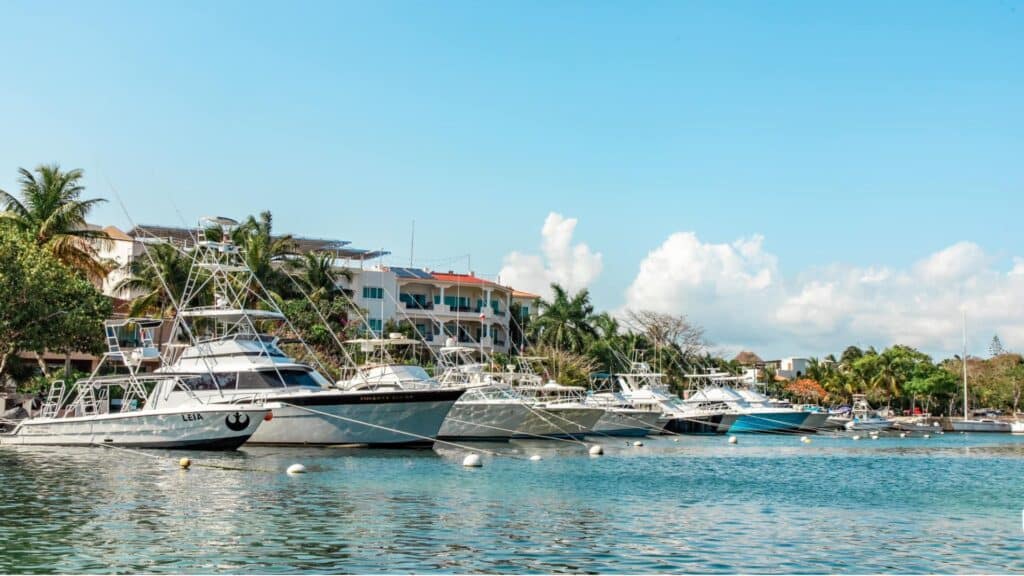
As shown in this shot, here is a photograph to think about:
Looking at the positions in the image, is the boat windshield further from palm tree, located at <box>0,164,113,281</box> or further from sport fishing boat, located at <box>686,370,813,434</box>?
sport fishing boat, located at <box>686,370,813,434</box>

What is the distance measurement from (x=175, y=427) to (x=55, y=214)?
24.4 meters

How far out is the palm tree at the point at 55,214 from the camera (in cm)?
6025

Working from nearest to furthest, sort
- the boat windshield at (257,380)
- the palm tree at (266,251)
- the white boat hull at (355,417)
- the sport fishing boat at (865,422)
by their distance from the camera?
the white boat hull at (355,417) < the boat windshield at (257,380) < the palm tree at (266,251) < the sport fishing boat at (865,422)

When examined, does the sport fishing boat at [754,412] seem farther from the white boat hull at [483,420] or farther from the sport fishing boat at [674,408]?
the white boat hull at [483,420]

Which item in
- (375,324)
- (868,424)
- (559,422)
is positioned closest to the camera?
(559,422)

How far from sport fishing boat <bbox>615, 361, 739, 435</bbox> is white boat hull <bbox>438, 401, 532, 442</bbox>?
2282cm

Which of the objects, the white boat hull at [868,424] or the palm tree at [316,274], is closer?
the palm tree at [316,274]

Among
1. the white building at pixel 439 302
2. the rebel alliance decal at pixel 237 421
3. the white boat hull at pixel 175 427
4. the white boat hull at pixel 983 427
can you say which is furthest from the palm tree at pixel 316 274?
the white boat hull at pixel 983 427

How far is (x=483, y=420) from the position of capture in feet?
194

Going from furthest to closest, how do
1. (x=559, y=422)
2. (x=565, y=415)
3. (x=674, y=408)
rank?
(x=674, y=408), (x=565, y=415), (x=559, y=422)

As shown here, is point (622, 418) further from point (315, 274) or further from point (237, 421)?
point (237, 421)

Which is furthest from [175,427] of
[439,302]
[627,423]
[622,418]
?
[439,302]

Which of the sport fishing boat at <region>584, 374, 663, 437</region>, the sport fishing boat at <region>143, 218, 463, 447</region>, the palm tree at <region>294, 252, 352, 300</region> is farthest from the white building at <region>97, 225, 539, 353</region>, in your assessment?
the sport fishing boat at <region>143, 218, 463, 447</region>

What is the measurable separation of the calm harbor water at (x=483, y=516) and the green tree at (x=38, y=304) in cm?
933
